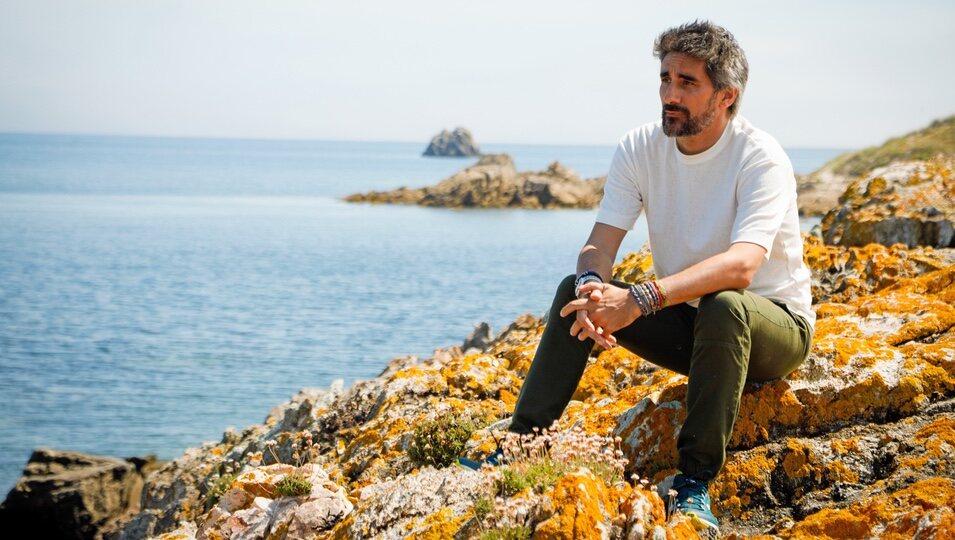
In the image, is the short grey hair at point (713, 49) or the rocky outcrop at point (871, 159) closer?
the short grey hair at point (713, 49)

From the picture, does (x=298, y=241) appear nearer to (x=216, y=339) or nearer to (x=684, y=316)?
(x=216, y=339)

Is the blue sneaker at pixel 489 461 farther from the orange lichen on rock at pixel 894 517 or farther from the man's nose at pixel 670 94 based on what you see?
the man's nose at pixel 670 94

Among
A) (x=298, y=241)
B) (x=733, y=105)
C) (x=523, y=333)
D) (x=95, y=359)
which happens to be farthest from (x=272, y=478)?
(x=298, y=241)

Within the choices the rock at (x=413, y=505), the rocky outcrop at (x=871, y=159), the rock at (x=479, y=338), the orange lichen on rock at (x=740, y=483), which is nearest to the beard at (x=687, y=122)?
the orange lichen on rock at (x=740, y=483)

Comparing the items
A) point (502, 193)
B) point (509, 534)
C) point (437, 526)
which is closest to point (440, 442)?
point (437, 526)

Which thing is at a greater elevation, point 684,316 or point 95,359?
point 684,316

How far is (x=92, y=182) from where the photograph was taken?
108312 millimetres

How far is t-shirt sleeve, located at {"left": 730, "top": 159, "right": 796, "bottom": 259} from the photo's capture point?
16.5 ft

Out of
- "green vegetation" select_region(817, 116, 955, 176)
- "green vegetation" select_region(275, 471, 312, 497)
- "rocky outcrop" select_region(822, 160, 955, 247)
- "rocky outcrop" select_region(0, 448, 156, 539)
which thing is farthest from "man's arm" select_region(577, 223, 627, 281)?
"green vegetation" select_region(817, 116, 955, 176)

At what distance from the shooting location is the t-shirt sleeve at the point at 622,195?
5.70m

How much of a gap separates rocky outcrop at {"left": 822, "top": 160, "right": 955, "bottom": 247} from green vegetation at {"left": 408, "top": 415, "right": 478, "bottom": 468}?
5.94 metres

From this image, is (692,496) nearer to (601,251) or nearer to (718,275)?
(718,275)

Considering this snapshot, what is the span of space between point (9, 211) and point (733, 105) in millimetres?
76710

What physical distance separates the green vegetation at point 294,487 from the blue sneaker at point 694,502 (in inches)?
94.8
